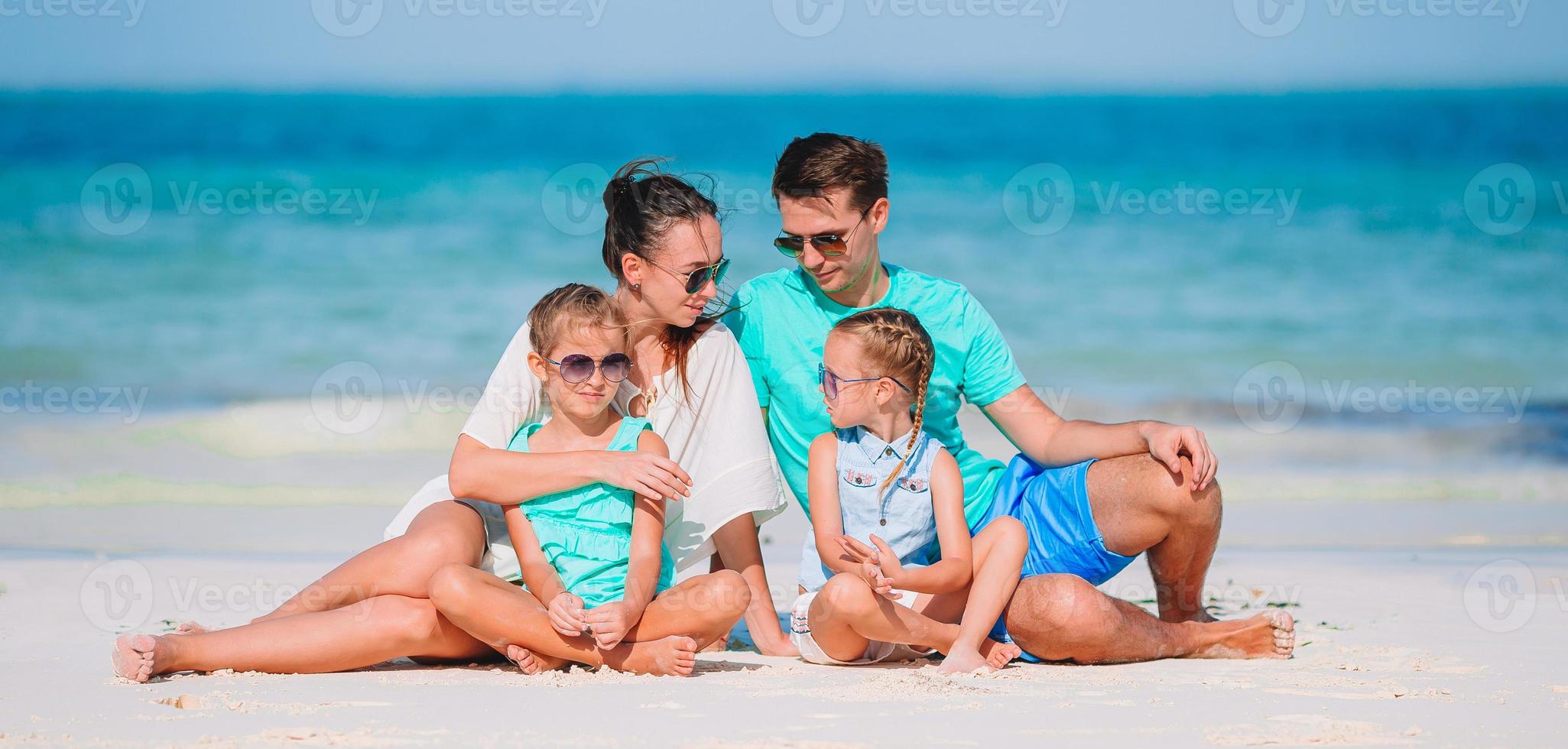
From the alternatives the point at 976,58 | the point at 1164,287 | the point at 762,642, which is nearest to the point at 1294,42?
the point at 976,58

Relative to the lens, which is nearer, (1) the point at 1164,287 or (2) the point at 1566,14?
(1) the point at 1164,287

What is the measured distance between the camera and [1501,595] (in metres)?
4.39

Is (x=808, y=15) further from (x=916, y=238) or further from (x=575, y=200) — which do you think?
(x=575, y=200)

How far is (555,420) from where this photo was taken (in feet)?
11.6

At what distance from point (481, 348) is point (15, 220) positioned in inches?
292

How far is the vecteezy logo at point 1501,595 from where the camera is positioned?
4027 mm

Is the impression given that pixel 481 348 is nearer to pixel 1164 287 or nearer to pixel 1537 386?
pixel 1164 287

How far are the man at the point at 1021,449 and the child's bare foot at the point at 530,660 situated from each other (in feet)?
3.24

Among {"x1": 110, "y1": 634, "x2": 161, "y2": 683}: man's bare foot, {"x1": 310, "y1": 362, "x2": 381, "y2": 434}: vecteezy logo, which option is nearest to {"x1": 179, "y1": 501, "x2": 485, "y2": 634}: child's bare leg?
{"x1": 110, "y1": 634, "x2": 161, "y2": 683}: man's bare foot

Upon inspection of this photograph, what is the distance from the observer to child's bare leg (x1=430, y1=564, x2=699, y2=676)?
3096 millimetres

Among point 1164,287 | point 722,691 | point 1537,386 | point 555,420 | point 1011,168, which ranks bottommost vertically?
point 722,691

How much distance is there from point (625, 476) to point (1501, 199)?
1942 centimetres

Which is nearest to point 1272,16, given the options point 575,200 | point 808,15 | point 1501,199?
point 1501,199
